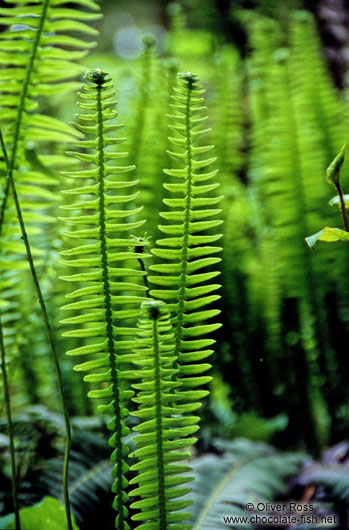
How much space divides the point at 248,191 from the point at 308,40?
1.61 feet

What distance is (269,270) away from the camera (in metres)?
1.20

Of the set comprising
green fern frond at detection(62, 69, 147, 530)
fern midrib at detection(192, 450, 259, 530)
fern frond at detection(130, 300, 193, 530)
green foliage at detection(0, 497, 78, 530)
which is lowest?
fern midrib at detection(192, 450, 259, 530)

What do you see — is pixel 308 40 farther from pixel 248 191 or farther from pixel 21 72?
pixel 21 72

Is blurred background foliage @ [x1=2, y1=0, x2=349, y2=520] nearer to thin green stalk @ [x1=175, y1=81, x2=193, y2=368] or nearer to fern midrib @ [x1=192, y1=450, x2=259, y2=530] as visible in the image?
fern midrib @ [x1=192, y1=450, x2=259, y2=530]

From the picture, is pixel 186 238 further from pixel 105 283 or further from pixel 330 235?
pixel 330 235

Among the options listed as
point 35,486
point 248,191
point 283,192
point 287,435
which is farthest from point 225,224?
point 35,486

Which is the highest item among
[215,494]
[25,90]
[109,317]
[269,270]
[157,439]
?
[25,90]

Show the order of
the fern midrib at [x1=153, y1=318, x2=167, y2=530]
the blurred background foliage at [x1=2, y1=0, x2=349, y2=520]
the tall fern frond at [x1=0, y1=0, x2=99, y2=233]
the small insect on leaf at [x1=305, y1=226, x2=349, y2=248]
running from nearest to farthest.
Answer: the fern midrib at [x1=153, y1=318, x2=167, y2=530]
the small insect on leaf at [x1=305, y1=226, x2=349, y2=248]
the tall fern frond at [x1=0, y1=0, x2=99, y2=233]
the blurred background foliage at [x1=2, y1=0, x2=349, y2=520]

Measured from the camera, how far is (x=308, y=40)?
1220 mm

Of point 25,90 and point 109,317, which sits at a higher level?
point 25,90

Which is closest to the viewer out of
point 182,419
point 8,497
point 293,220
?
point 182,419

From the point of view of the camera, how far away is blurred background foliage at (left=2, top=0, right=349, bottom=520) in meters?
1.12

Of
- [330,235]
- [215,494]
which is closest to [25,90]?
[330,235]

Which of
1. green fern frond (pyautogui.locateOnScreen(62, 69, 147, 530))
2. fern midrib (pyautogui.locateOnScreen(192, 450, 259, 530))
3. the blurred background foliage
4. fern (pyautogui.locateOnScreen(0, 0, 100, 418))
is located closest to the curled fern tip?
green fern frond (pyautogui.locateOnScreen(62, 69, 147, 530))
